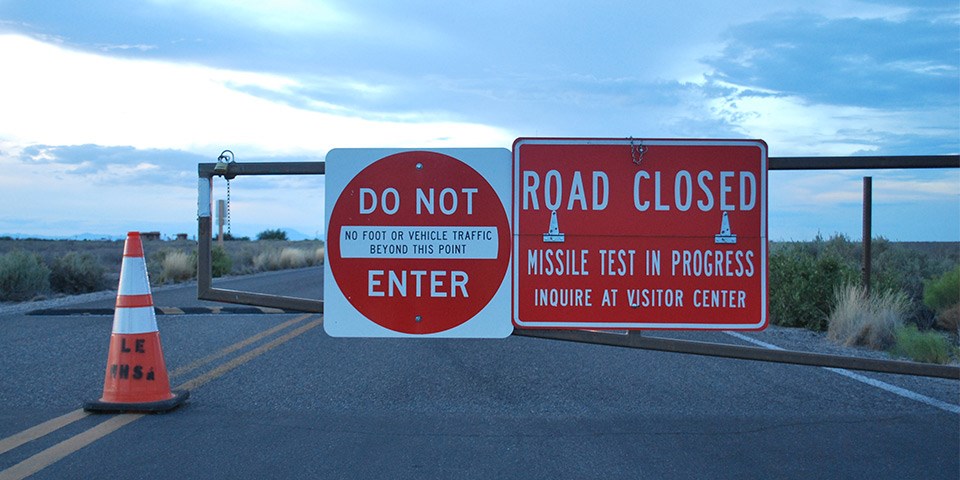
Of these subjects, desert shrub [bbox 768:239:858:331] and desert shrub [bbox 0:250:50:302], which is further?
desert shrub [bbox 0:250:50:302]

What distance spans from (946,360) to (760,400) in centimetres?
303

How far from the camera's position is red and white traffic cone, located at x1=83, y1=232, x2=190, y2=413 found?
607 cm

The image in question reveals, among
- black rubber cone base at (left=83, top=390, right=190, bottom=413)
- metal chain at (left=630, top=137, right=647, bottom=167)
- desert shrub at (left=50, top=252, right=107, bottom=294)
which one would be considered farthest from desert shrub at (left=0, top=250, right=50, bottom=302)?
metal chain at (left=630, top=137, right=647, bottom=167)

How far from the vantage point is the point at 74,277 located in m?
22.9

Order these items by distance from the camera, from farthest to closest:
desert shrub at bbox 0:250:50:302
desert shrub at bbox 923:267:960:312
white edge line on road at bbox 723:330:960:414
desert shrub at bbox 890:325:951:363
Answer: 1. desert shrub at bbox 0:250:50:302
2. desert shrub at bbox 923:267:960:312
3. desert shrub at bbox 890:325:951:363
4. white edge line on road at bbox 723:330:960:414

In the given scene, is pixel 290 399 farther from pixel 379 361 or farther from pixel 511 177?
pixel 511 177

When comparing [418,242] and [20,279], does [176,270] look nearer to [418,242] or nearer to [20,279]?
[20,279]

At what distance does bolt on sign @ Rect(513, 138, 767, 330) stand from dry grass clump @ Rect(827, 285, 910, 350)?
6.79 metres

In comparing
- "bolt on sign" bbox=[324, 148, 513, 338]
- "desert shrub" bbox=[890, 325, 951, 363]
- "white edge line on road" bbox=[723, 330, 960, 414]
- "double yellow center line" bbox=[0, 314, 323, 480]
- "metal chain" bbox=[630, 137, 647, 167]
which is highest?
"metal chain" bbox=[630, 137, 647, 167]

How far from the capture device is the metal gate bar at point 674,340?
14.4 feet

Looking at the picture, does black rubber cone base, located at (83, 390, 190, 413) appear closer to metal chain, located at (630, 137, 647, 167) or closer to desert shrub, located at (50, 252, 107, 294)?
metal chain, located at (630, 137, 647, 167)

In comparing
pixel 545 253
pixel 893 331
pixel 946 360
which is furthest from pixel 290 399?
pixel 893 331

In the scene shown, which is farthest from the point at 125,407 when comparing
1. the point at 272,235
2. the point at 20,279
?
the point at 272,235

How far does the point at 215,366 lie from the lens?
8078mm
